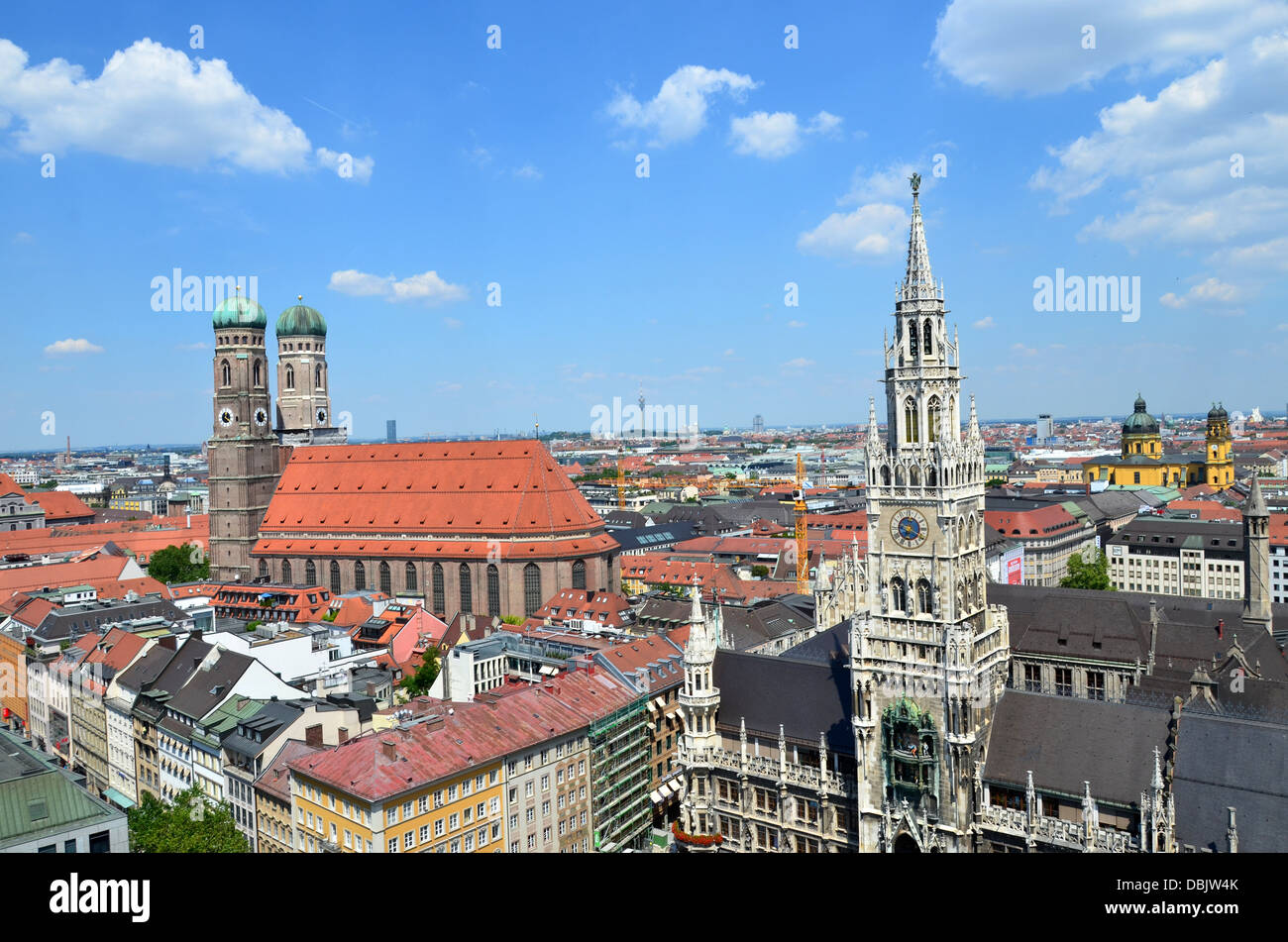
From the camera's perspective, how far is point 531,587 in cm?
11169

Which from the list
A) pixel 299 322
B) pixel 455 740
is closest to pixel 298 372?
pixel 299 322

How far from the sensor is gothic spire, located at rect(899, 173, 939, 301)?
45.2 metres

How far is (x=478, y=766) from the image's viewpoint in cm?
4966

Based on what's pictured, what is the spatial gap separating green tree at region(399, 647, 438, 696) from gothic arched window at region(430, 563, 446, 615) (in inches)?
1198

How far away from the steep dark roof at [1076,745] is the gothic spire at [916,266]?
753 inches

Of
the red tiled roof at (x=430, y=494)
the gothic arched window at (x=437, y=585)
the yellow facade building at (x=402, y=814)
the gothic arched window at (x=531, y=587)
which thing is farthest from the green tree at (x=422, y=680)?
the yellow facade building at (x=402, y=814)

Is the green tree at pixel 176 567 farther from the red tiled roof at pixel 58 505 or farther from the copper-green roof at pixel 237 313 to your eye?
the red tiled roof at pixel 58 505

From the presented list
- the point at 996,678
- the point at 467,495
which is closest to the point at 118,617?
Result: the point at 467,495

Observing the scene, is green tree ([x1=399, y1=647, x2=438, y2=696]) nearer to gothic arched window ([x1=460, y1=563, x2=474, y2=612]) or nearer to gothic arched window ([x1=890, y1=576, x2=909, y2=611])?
gothic arched window ([x1=460, y1=563, x2=474, y2=612])

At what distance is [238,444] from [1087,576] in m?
109

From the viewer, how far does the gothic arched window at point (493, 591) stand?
11175 cm

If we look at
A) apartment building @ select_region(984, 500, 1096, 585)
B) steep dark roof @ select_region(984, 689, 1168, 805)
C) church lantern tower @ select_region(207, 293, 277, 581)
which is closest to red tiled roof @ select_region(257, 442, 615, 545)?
church lantern tower @ select_region(207, 293, 277, 581)

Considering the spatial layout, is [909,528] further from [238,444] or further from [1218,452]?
[1218,452]
